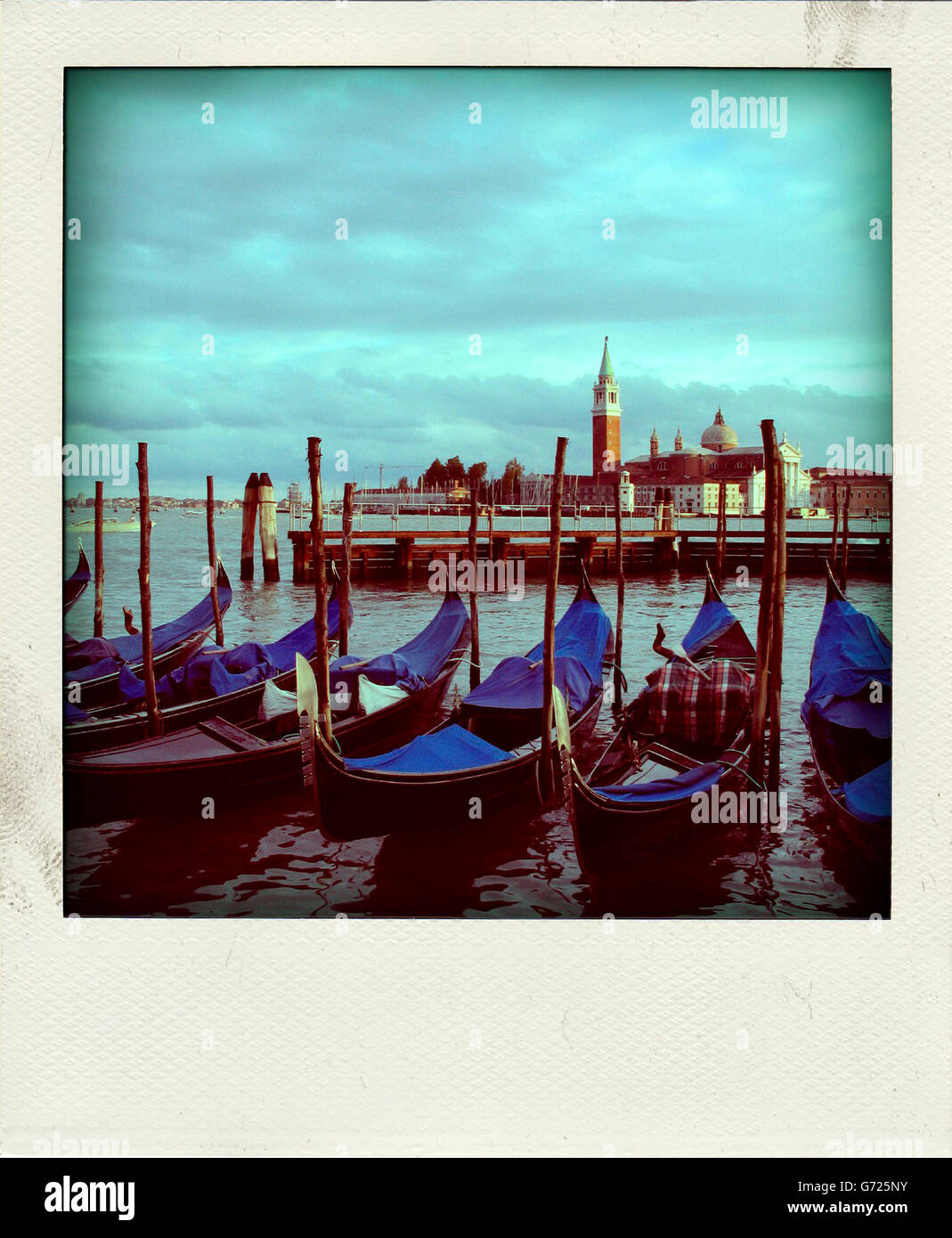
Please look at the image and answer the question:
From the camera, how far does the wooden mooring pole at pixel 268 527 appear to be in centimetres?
266

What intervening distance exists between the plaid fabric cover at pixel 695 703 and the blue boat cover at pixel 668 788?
24 cm

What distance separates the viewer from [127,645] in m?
2.56

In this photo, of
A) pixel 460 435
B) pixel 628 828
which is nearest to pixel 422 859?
pixel 628 828

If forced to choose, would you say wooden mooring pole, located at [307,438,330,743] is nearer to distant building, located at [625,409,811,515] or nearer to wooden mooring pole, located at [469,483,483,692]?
wooden mooring pole, located at [469,483,483,692]

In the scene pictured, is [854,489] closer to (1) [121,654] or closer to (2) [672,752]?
(2) [672,752]

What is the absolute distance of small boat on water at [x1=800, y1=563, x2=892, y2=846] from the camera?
2301 mm

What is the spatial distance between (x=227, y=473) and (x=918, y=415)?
1.86 m

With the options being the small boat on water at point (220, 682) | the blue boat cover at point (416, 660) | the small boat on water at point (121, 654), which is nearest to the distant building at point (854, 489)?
the blue boat cover at point (416, 660)

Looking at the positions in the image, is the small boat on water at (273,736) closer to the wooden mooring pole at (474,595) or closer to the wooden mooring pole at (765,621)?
the wooden mooring pole at (474,595)

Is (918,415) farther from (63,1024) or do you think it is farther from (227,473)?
(63,1024)

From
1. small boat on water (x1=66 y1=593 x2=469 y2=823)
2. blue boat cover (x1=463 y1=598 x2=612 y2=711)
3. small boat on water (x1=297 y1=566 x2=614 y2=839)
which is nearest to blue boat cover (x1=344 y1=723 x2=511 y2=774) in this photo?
small boat on water (x1=297 y1=566 x2=614 y2=839)

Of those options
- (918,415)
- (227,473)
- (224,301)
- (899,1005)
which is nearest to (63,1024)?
(227,473)

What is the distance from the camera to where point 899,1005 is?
7.27 ft

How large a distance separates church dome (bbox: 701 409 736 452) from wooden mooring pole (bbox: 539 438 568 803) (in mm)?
392
